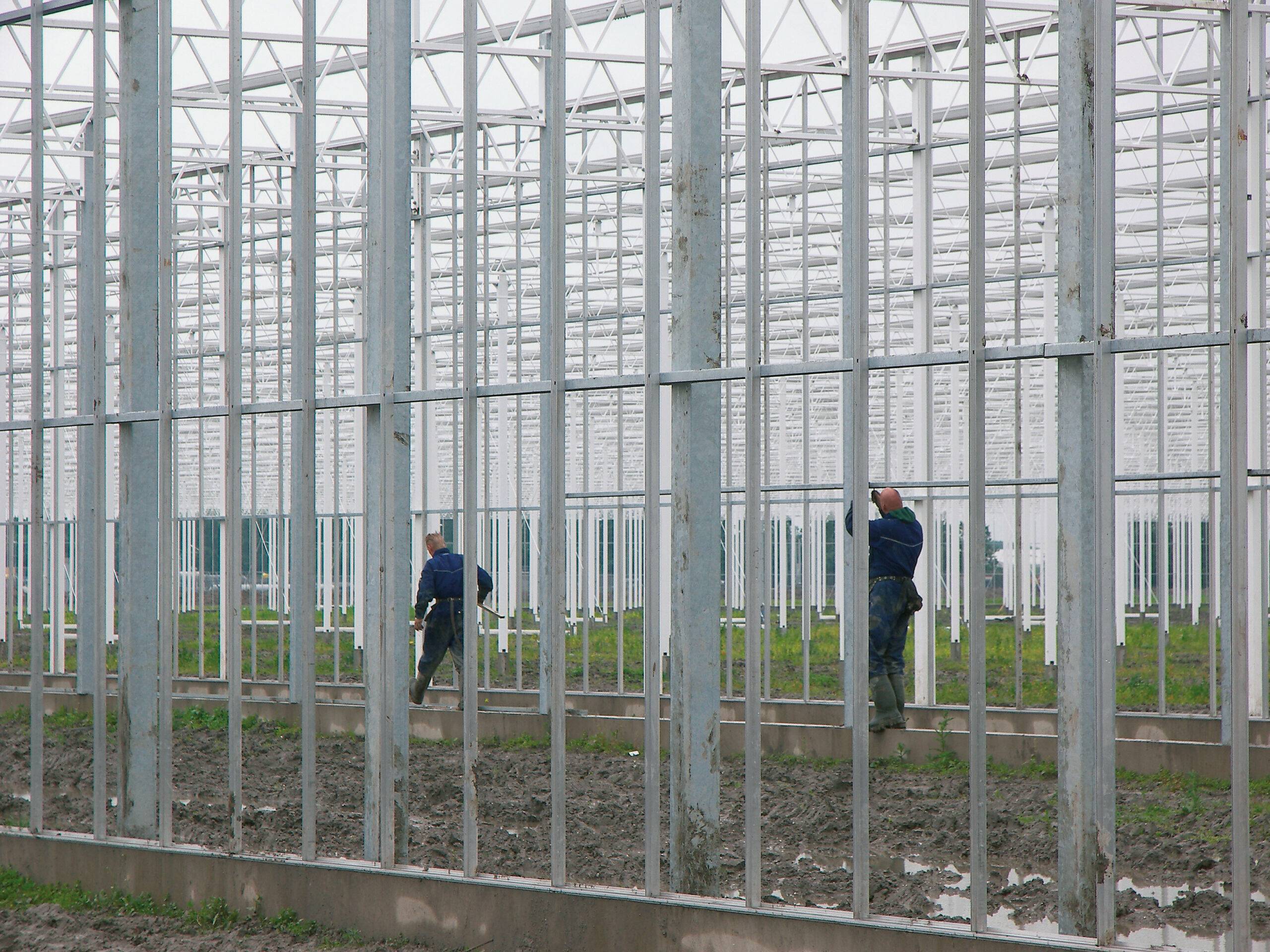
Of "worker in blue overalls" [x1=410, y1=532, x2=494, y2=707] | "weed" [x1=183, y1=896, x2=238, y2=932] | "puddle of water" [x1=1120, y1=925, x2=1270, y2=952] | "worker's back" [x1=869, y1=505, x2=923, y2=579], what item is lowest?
"weed" [x1=183, y1=896, x2=238, y2=932]

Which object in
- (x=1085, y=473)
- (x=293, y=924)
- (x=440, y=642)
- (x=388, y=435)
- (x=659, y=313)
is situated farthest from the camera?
(x=440, y=642)

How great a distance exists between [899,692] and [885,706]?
0.51 ft

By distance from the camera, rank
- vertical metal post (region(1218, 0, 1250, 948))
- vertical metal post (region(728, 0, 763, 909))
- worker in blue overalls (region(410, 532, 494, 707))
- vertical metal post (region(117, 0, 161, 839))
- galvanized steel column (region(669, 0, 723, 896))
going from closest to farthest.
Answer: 1. vertical metal post (region(1218, 0, 1250, 948))
2. vertical metal post (region(728, 0, 763, 909))
3. galvanized steel column (region(669, 0, 723, 896))
4. vertical metal post (region(117, 0, 161, 839))
5. worker in blue overalls (region(410, 532, 494, 707))

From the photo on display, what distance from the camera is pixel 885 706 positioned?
10.1 m

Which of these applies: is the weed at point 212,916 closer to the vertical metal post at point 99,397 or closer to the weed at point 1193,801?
the vertical metal post at point 99,397

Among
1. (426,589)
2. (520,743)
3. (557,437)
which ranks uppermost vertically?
(557,437)

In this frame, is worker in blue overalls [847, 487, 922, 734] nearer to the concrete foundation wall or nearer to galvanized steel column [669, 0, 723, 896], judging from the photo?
galvanized steel column [669, 0, 723, 896]

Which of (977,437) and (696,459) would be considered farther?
(696,459)

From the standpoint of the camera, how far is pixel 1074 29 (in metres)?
4.94

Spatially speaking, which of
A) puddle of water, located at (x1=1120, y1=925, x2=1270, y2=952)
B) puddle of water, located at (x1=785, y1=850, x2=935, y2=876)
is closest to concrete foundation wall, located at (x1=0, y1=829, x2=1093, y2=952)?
puddle of water, located at (x1=1120, y1=925, x2=1270, y2=952)

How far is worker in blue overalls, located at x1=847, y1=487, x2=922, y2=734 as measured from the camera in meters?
10.0

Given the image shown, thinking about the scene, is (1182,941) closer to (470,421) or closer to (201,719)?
(470,421)

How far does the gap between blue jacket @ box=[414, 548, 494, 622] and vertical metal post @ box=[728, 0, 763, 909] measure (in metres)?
7.25

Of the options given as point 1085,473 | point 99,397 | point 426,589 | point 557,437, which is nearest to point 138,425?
point 99,397
